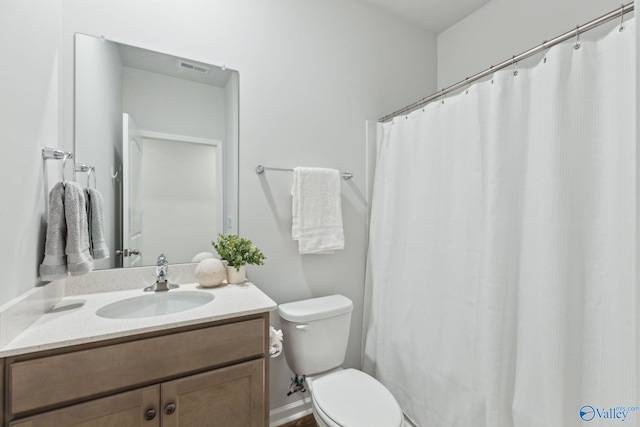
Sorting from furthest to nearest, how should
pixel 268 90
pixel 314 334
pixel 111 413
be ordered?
pixel 268 90, pixel 314 334, pixel 111 413

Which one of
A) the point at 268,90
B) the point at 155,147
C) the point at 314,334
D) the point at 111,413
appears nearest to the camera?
the point at 111,413

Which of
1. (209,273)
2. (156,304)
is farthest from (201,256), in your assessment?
(156,304)

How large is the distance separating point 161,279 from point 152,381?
1.58ft

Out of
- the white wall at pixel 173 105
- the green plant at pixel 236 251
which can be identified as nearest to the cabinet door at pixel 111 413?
the green plant at pixel 236 251

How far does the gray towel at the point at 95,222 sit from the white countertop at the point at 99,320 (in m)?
0.20

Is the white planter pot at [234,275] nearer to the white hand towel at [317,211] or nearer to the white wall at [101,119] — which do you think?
the white hand towel at [317,211]

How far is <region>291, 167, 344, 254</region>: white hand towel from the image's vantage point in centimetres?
166

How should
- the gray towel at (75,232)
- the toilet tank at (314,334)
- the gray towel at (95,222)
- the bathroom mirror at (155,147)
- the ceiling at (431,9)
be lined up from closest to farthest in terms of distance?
the gray towel at (75,232)
the gray towel at (95,222)
the bathroom mirror at (155,147)
the toilet tank at (314,334)
the ceiling at (431,9)

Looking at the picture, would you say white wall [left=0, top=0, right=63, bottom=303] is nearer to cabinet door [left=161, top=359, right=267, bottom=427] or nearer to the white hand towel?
cabinet door [left=161, top=359, right=267, bottom=427]

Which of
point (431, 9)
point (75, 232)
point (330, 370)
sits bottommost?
point (330, 370)

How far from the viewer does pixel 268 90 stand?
1637 millimetres

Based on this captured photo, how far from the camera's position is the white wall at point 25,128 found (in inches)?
32.5

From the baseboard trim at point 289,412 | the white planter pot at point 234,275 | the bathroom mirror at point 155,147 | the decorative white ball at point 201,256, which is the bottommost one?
the baseboard trim at point 289,412

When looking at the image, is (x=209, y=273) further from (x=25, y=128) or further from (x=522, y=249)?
(x=522, y=249)
